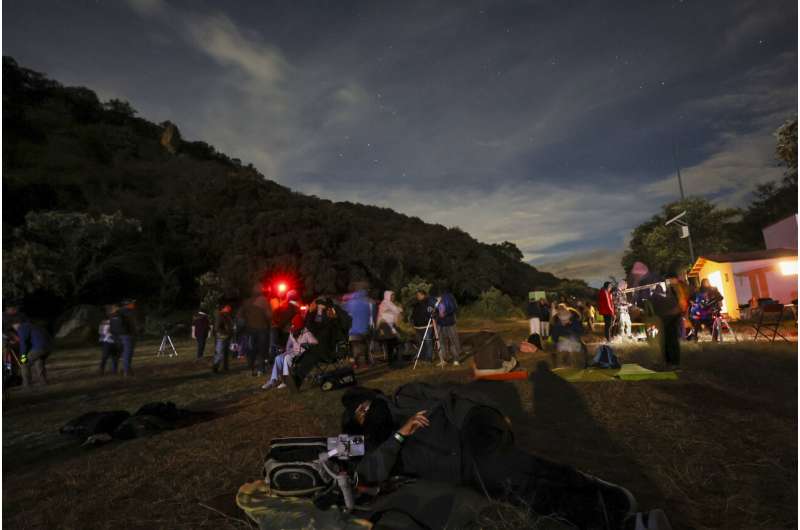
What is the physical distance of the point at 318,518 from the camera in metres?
3.29

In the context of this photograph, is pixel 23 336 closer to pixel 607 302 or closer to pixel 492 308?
pixel 607 302

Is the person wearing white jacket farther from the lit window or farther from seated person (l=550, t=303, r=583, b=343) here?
the lit window

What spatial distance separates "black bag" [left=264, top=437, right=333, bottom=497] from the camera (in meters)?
3.77

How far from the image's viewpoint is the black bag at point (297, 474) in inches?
148

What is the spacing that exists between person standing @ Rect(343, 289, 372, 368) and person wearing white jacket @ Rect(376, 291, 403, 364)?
0.74 metres

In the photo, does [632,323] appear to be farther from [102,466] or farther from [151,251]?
[151,251]

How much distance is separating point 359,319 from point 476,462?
750 cm

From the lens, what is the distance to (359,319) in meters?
10.7

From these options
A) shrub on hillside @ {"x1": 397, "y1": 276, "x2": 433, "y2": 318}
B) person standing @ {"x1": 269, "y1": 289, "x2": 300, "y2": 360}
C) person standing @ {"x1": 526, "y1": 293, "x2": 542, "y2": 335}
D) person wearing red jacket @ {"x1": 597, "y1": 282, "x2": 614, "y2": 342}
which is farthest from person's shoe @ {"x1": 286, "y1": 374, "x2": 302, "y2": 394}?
shrub on hillside @ {"x1": 397, "y1": 276, "x2": 433, "y2": 318}

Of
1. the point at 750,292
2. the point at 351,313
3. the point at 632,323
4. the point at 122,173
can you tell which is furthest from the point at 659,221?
the point at 122,173

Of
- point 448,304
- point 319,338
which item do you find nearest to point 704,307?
point 448,304

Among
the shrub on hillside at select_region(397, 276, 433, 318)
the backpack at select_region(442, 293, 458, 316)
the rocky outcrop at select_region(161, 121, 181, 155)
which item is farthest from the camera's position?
the rocky outcrop at select_region(161, 121, 181, 155)

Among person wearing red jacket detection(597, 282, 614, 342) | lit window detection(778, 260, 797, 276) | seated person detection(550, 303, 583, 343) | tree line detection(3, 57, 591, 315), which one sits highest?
tree line detection(3, 57, 591, 315)

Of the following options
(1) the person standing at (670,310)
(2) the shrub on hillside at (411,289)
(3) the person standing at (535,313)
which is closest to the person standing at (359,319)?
(1) the person standing at (670,310)
